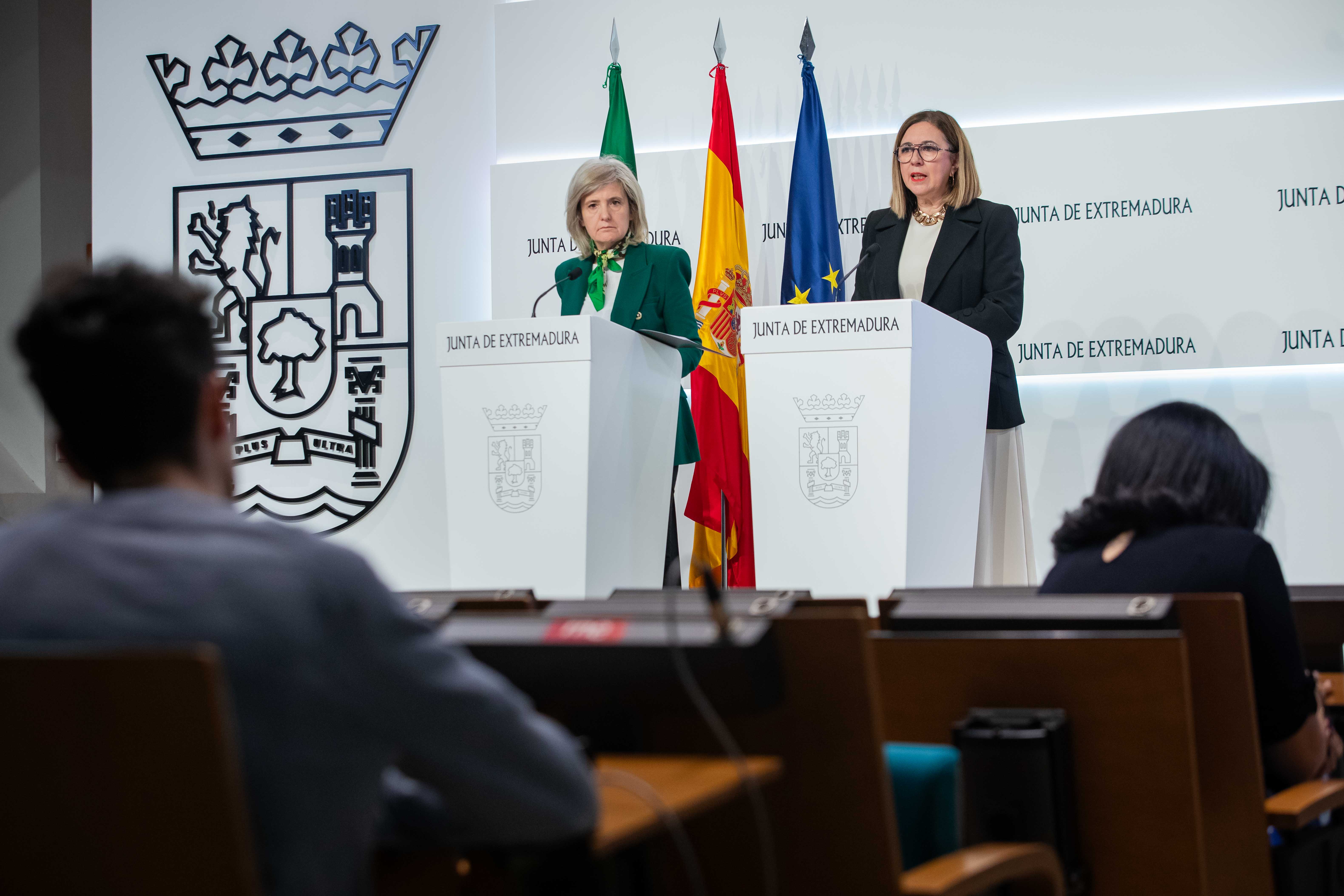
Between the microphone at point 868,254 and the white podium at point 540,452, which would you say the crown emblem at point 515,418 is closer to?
the white podium at point 540,452

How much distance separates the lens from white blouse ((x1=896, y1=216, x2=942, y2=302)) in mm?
4641

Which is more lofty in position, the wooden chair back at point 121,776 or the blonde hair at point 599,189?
the blonde hair at point 599,189

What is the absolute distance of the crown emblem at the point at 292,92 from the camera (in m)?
6.61

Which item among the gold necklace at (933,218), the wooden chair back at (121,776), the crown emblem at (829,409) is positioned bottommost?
the wooden chair back at (121,776)

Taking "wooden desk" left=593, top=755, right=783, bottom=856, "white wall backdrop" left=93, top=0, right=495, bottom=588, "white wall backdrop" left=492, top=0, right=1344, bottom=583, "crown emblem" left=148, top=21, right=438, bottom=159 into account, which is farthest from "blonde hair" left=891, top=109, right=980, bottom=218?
"wooden desk" left=593, top=755, right=783, bottom=856

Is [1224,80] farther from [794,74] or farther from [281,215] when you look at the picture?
[281,215]

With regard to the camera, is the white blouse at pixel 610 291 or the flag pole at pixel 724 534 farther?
the flag pole at pixel 724 534

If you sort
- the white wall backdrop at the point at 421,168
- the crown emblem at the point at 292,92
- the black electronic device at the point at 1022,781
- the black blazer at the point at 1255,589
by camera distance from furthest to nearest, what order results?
the crown emblem at the point at 292,92
the white wall backdrop at the point at 421,168
the black blazer at the point at 1255,589
the black electronic device at the point at 1022,781

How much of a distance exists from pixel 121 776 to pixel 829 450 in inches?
111

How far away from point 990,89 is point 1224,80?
1022mm

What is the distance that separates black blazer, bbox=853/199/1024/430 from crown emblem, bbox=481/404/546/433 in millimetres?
1420

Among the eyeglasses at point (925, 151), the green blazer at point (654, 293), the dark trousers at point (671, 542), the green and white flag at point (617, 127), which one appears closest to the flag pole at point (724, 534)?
the dark trousers at point (671, 542)

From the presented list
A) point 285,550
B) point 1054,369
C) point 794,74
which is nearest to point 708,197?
point 794,74

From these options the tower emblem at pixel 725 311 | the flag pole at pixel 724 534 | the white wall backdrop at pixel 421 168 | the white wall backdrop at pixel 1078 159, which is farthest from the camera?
the white wall backdrop at pixel 421 168
